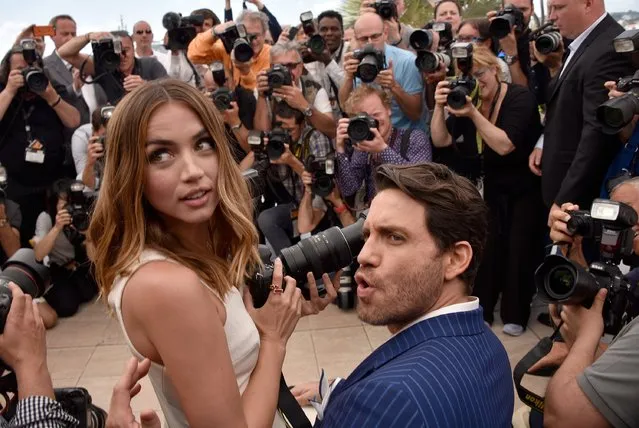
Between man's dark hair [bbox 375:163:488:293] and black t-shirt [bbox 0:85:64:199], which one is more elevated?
man's dark hair [bbox 375:163:488:293]

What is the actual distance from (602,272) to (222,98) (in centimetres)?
305

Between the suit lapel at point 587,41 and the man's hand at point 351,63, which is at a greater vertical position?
the suit lapel at point 587,41

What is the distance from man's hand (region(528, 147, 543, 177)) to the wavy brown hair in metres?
2.56

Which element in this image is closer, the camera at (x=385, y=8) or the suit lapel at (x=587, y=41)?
the suit lapel at (x=587, y=41)

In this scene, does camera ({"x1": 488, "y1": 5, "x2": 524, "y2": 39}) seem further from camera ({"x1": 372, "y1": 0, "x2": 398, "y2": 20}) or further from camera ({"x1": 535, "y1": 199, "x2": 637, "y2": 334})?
camera ({"x1": 535, "y1": 199, "x2": 637, "y2": 334})

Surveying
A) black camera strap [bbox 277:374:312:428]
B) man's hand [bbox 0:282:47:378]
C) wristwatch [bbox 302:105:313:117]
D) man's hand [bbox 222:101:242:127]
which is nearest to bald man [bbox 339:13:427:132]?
wristwatch [bbox 302:105:313:117]

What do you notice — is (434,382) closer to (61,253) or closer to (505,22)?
(505,22)

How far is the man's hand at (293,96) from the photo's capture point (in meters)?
4.35

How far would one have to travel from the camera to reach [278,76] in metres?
4.30

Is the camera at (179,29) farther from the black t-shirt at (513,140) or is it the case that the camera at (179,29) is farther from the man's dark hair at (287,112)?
the black t-shirt at (513,140)

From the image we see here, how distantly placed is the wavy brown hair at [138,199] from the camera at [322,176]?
2.51m

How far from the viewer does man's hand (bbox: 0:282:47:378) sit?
4.98ft

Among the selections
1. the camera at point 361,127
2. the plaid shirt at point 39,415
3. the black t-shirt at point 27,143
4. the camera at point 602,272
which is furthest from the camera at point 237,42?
the plaid shirt at point 39,415

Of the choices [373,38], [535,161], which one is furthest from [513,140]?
[373,38]
